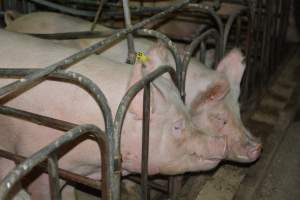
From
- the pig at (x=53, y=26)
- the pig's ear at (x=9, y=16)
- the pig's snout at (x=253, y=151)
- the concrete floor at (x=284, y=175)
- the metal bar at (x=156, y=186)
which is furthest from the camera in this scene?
the pig's ear at (x=9, y=16)

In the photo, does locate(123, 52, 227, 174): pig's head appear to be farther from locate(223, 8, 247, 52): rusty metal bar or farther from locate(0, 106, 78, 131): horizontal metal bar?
locate(223, 8, 247, 52): rusty metal bar

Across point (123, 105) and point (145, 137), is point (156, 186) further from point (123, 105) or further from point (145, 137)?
point (123, 105)

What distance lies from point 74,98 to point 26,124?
289 mm

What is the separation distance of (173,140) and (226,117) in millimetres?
545

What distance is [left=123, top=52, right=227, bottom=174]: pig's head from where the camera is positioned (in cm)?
234

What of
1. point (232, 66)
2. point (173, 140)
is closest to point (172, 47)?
point (173, 140)

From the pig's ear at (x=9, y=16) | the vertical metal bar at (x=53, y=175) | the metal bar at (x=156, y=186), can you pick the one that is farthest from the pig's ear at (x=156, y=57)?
the pig's ear at (x=9, y=16)

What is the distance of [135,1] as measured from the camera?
472cm

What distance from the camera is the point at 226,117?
111 inches

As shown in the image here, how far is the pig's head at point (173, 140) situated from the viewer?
7.68 feet

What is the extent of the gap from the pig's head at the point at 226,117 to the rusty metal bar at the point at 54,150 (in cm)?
92

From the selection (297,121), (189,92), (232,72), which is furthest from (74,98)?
(297,121)

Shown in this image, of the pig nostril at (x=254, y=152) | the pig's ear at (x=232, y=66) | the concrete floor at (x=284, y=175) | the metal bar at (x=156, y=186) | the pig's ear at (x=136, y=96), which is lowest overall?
the concrete floor at (x=284, y=175)

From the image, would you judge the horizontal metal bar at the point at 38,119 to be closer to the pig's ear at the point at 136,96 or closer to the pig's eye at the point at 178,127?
the pig's ear at the point at 136,96
